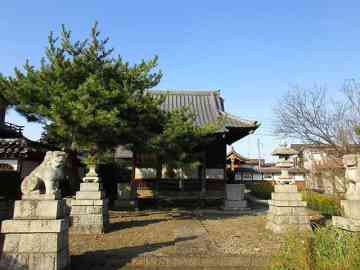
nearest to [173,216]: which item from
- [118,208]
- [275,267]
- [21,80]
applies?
[118,208]

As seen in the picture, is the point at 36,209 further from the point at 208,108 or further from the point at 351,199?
the point at 208,108

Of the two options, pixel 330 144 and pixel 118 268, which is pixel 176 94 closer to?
pixel 330 144

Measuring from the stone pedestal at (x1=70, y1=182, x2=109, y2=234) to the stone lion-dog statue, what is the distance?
3527 mm

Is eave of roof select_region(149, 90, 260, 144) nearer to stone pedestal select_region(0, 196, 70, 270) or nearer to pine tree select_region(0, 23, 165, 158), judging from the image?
pine tree select_region(0, 23, 165, 158)

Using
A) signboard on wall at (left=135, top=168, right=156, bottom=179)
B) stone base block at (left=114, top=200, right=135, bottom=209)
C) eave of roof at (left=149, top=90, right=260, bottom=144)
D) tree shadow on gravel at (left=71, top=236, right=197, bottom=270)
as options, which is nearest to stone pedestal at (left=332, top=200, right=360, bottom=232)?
tree shadow on gravel at (left=71, top=236, right=197, bottom=270)

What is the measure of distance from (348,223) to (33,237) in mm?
5484

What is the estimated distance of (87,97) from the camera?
8.42 metres

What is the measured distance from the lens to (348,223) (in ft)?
17.1

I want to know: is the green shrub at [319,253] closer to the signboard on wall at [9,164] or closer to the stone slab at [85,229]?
the stone slab at [85,229]

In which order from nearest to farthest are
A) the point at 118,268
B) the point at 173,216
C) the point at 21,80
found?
the point at 118,268, the point at 21,80, the point at 173,216

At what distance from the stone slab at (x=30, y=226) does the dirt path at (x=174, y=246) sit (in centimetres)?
122

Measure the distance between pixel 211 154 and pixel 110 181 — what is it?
20.7 feet

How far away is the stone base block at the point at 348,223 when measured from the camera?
5.03 meters

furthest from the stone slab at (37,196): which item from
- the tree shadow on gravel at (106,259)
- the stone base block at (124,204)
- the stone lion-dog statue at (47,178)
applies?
the stone base block at (124,204)
